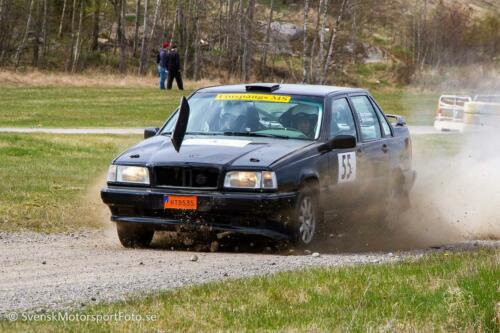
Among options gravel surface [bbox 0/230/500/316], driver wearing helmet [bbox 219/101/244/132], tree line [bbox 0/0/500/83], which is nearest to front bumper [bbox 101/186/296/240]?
gravel surface [bbox 0/230/500/316]

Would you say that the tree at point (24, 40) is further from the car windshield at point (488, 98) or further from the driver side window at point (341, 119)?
the driver side window at point (341, 119)

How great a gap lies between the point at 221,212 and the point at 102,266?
1413mm

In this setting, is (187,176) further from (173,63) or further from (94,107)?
(173,63)

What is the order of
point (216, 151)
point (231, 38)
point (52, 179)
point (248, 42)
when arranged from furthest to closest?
point (231, 38)
point (248, 42)
point (52, 179)
point (216, 151)

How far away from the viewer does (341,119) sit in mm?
11484

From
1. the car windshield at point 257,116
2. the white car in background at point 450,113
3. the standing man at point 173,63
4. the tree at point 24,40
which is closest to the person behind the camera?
the car windshield at point 257,116

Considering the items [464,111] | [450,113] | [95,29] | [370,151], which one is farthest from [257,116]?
[95,29]

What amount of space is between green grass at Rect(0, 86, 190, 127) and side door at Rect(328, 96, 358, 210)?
19443 millimetres

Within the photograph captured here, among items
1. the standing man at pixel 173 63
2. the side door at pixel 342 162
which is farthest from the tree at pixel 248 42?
the side door at pixel 342 162

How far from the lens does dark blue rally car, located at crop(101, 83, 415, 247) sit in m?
9.82

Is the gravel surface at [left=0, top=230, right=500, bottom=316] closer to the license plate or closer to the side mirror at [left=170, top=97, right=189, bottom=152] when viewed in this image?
the license plate

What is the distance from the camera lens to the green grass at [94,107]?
105 ft

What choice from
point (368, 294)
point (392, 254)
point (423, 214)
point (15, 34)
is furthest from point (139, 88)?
point (368, 294)

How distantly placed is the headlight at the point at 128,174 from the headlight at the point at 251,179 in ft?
2.55
